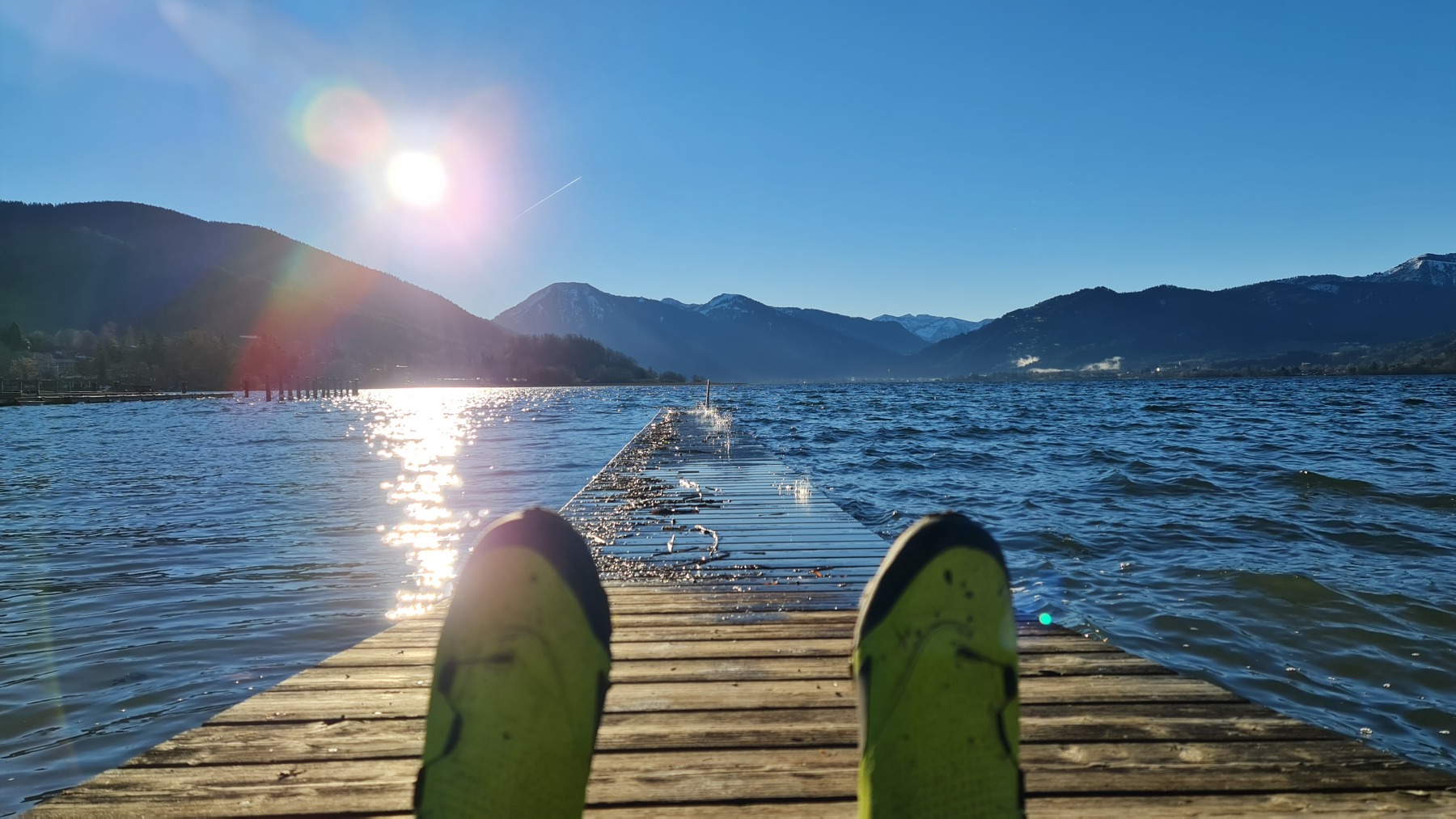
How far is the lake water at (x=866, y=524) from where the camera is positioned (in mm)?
4441

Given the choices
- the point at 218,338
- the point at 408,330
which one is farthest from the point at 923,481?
the point at 408,330

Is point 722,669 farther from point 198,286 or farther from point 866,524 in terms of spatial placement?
point 198,286

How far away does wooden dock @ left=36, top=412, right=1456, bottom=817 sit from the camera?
2.04m

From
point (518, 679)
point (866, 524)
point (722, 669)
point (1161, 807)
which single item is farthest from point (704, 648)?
point (866, 524)

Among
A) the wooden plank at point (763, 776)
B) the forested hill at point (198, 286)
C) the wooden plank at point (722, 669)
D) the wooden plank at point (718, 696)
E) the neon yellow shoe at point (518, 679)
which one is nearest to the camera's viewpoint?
the neon yellow shoe at point (518, 679)

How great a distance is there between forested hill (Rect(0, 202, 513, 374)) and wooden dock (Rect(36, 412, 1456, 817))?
143m

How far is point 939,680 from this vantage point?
1.81m

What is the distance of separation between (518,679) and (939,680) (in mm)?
1030

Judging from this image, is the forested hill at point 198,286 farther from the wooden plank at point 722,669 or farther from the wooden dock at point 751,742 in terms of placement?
the wooden dock at point 751,742

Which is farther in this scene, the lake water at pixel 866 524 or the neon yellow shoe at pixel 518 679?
the lake water at pixel 866 524

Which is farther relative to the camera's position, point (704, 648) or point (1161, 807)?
point (704, 648)

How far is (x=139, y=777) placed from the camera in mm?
2189

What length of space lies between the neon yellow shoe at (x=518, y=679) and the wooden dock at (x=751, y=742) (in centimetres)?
41

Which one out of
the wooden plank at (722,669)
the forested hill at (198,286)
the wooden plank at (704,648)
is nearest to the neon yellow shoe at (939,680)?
the wooden plank at (722,669)
